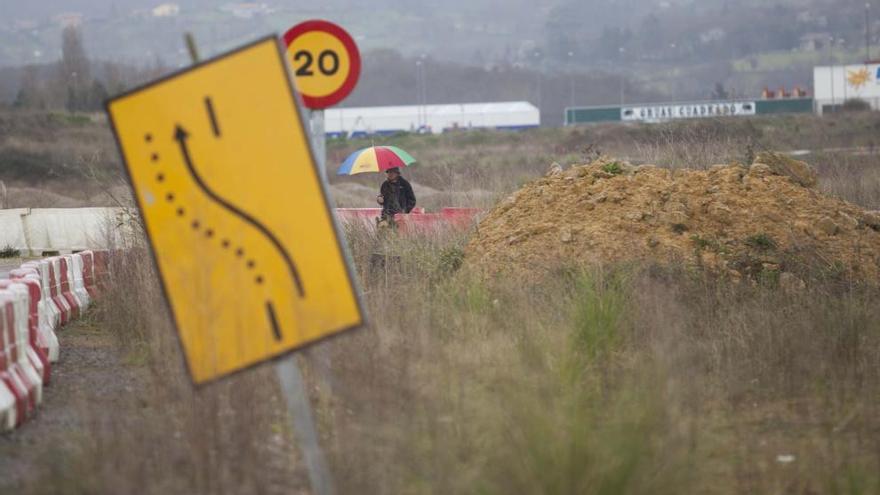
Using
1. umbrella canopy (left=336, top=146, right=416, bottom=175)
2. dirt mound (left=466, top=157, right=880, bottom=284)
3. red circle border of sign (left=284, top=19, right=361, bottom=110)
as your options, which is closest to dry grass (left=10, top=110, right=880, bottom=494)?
dirt mound (left=466, top=157, right=880, bottom=284)

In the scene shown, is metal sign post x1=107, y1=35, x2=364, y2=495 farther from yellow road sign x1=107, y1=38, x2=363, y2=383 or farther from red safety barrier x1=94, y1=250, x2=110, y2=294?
red safety barrier x1=94, y1=250, x2=110, y2=294

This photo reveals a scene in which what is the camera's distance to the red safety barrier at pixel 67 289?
621 inches

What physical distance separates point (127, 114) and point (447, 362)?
2900 mm

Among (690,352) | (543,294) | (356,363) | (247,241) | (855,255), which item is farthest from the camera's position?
(855,255)

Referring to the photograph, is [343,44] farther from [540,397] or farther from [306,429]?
[306,429]

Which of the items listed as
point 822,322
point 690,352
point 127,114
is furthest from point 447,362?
point 822,322

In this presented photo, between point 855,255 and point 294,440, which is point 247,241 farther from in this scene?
point 855,255

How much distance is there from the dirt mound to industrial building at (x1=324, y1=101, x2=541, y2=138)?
110 m

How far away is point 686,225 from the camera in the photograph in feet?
48.1

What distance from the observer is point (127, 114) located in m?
6.54

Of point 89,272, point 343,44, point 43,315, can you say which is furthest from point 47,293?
point 343,44

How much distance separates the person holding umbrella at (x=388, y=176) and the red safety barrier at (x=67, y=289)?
13.4 feet

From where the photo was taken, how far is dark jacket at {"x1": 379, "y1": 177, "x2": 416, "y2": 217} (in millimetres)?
19556

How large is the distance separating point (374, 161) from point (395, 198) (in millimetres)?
1294
